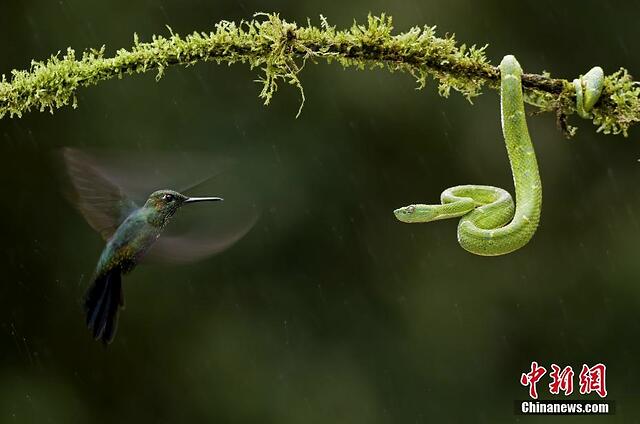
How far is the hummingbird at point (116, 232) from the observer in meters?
1.89

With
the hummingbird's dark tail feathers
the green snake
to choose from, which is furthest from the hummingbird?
the green snake

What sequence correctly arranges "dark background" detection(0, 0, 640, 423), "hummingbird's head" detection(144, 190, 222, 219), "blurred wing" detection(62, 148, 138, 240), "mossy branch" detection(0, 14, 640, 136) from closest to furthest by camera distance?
"mossy branch" detection(0, 14, 640, 136) < "blurred wing" detection(62, 148, 138, 240) < "hummingbird's head" detection(144, 190, 222, 219) < "dark background" detection(0, 0, 640, 423)

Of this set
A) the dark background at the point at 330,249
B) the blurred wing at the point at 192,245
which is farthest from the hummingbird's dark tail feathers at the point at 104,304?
the dark background at the point at 330,249

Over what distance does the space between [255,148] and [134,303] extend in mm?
1174

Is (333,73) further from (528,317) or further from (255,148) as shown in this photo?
(528,317)

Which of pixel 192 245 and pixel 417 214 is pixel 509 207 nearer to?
pixel 417 214

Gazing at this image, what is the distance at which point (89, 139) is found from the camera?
16.3ft

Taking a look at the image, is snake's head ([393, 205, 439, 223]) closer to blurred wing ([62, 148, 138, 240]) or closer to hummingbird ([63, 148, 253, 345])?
hummingbird ([63, 148, 253, 345])

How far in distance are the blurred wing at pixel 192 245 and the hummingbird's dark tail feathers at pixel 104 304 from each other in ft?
0.37

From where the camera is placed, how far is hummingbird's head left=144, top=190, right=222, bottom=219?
1.98m

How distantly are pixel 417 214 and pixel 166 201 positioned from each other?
0.59 m

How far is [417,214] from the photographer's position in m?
1.94

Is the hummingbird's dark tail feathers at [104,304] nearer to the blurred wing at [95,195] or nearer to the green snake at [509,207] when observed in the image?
the blurred wing at [95,195]

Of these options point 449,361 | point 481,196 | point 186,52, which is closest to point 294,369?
point 449,361
